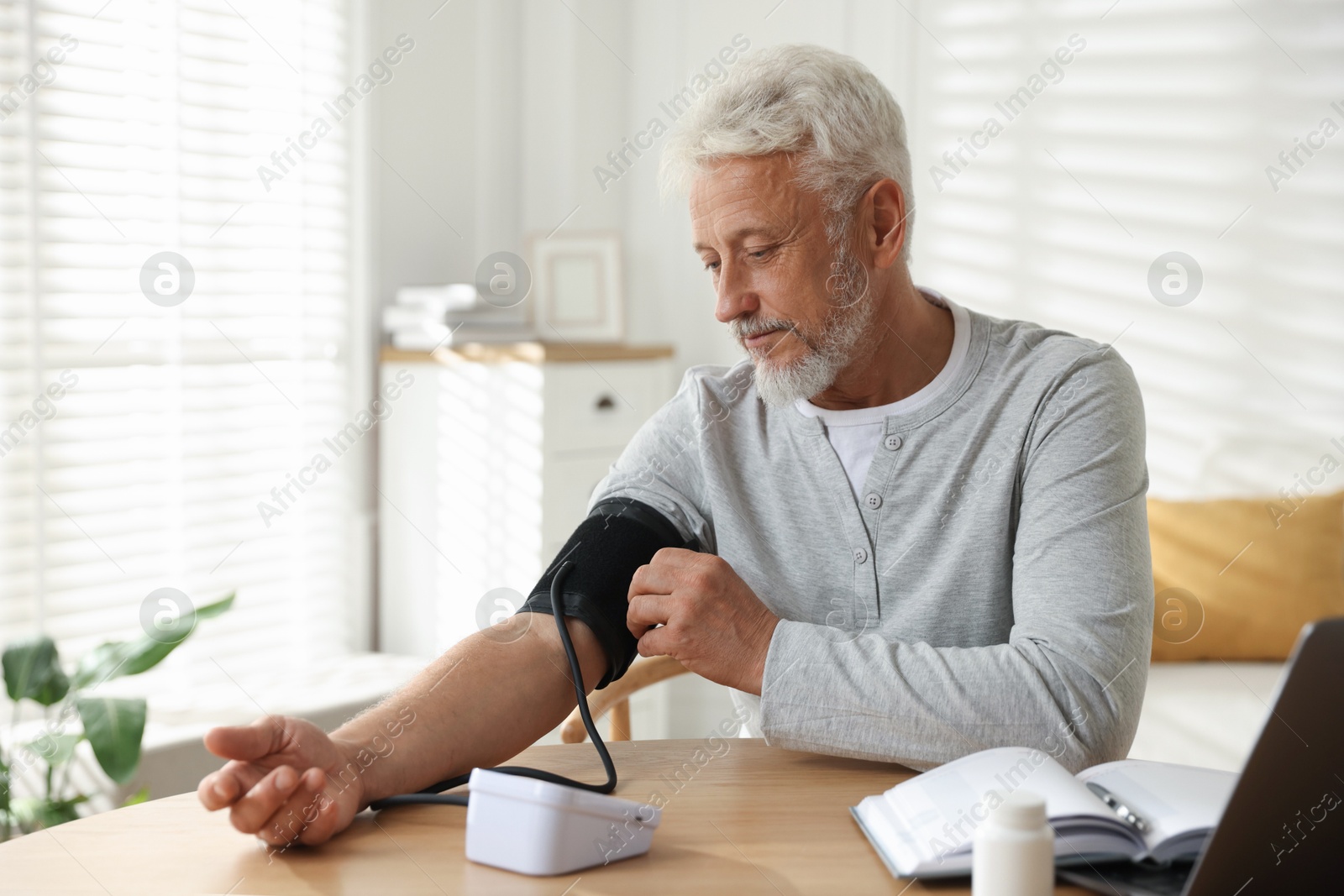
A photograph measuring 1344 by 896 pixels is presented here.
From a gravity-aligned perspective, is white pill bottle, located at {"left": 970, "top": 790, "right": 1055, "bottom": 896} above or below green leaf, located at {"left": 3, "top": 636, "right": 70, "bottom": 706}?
above

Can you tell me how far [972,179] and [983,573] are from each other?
222 centimetres

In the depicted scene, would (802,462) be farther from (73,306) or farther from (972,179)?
(972,179)

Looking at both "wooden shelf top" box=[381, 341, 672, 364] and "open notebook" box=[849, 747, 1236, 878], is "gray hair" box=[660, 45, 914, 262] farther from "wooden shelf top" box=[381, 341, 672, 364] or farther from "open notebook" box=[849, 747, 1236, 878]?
"wooden shelf top" box=[381, 341, 672, 364]

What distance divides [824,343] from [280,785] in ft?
2.50

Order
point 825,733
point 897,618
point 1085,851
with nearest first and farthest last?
point 1085,851 < point 825,733 < point 897,618

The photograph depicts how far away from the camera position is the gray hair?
1312 millimetres

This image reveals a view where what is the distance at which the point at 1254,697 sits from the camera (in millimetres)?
2420

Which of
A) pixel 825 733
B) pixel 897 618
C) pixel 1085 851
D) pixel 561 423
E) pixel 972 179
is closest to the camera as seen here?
pixel 1085 851

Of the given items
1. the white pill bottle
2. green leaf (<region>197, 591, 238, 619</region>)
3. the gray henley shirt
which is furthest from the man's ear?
green leaf (<region>197, 591, 238, 619</region>)

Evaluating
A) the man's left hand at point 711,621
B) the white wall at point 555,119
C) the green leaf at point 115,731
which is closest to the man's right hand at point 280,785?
the man's left hand at point 711,621

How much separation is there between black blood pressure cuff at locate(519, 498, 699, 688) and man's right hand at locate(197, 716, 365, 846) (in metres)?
0.32

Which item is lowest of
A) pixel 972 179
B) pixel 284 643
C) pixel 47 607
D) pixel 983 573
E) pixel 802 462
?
pixel 284 643

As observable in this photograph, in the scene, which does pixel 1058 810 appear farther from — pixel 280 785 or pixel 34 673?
pixel 34 673

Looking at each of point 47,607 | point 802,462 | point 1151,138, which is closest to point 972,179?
point 1151,138
